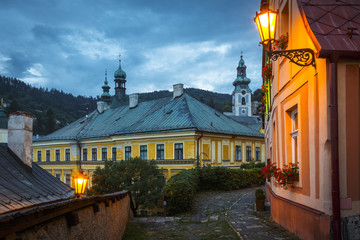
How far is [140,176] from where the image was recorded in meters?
22.3

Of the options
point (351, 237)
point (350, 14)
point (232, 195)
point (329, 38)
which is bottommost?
point (232, 195)

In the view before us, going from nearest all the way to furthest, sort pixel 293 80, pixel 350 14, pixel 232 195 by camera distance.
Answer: pixel 350 14 < pixel 293 80 < pixel 232 195

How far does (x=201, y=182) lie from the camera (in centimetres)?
2147

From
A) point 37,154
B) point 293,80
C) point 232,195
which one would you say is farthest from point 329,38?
point 37,154

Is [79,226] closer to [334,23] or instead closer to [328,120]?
[328,120]

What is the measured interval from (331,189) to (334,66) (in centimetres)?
202

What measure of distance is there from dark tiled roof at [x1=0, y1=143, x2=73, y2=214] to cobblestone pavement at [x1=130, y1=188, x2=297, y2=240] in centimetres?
305

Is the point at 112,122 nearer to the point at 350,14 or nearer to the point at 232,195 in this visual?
the point at 232,195

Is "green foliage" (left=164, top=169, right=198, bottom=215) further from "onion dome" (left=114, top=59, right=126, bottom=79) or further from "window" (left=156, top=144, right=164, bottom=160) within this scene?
"onion dome" (left=114, top=59, right=126, bottom=79)

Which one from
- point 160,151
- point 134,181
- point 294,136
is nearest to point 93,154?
point 160,151

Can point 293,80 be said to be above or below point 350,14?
below

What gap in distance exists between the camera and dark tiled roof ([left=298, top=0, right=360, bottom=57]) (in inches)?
228

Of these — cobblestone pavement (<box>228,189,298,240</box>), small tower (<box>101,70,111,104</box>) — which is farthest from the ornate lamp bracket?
small tower (<box>101,70,111,104</box>)

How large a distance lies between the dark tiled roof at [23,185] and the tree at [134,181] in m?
7.50
